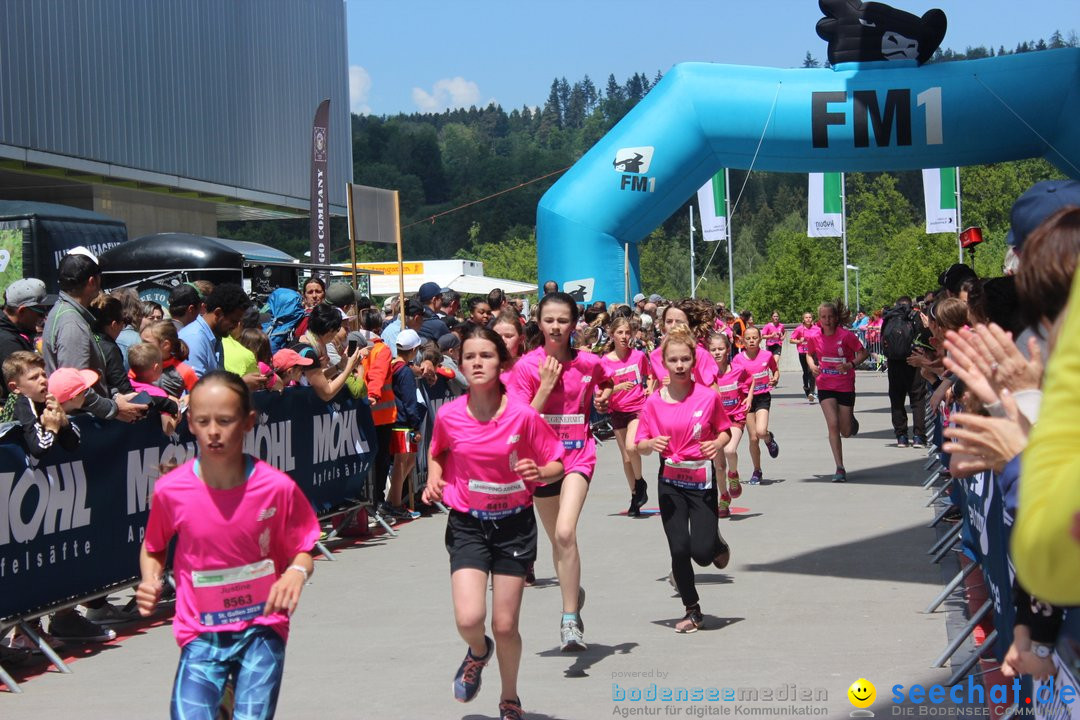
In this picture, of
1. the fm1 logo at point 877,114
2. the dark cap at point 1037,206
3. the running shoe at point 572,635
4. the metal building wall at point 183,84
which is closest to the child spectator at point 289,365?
the running shoe at point 572,635

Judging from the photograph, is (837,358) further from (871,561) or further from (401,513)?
(401,513)

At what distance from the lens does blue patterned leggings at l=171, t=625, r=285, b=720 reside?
13.4ft

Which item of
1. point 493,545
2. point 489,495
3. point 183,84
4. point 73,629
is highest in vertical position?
point 183,84

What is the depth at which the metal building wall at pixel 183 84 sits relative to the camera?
27.2m

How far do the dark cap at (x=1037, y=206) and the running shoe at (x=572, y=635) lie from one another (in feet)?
12.4

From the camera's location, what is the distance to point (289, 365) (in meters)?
10.3

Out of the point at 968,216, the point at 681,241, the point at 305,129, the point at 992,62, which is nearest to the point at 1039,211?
the point at 992,62

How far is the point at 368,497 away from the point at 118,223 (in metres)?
12.1

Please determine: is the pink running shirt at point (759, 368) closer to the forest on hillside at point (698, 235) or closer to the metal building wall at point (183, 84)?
the forest on hillside at point (698, 235)

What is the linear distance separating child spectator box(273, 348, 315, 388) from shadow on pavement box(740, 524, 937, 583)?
12.8 feet

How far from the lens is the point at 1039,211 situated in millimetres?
3658

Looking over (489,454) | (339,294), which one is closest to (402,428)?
(339,294)

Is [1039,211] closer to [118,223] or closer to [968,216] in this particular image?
[118,223]

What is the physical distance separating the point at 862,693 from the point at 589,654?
65.1 inches
